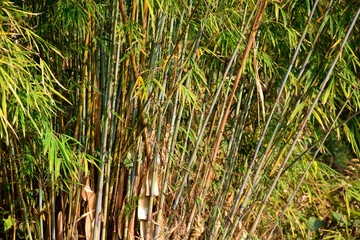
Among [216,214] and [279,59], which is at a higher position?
[279,59]

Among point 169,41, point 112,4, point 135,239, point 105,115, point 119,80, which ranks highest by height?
point 112,4

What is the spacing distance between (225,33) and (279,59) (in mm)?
581

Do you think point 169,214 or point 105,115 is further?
point 169,214

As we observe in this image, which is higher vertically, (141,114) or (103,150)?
(141,114)

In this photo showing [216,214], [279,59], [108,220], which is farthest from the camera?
[279,59]

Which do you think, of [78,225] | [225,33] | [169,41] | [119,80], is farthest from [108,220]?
[225,33]

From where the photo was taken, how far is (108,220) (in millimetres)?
2098

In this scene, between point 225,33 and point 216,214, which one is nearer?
point 225,33

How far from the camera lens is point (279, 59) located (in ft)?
8.00

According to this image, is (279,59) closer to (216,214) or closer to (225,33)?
(225,33)

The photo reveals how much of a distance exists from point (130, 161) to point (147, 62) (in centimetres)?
52

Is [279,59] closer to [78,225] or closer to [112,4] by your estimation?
[112,4]

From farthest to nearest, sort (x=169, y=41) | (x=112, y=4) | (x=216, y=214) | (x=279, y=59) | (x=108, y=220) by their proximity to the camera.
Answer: (x=279, y=59) < (x=216, y=214) < (x=108, y=220) < (x=169, y=41) < (x=112, y=4)

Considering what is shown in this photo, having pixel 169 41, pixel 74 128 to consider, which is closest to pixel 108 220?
pixel 74 128
